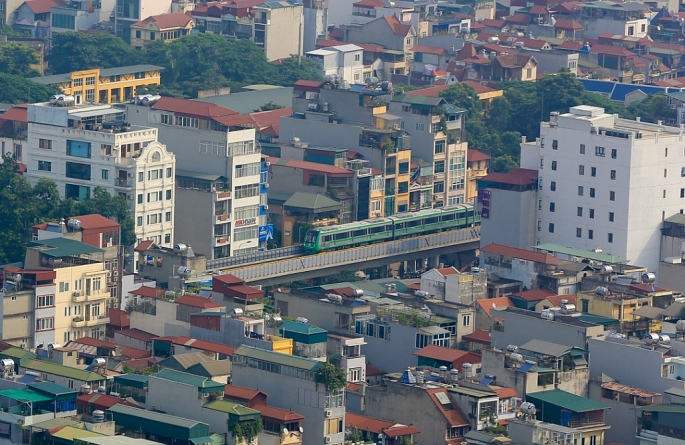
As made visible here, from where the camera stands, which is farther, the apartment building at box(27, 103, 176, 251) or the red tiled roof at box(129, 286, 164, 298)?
the apartment building at box(27, 103, 176, 251)

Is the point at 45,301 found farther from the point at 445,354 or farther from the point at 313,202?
the point at 313,202

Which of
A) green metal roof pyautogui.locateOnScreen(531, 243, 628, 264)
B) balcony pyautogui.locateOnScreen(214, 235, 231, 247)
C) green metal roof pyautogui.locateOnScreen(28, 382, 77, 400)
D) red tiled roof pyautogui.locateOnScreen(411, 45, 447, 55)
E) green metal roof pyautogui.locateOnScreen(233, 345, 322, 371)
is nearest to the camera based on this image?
green metal roof pyautogui.locateOnScreen(28, 382, 77, 400)

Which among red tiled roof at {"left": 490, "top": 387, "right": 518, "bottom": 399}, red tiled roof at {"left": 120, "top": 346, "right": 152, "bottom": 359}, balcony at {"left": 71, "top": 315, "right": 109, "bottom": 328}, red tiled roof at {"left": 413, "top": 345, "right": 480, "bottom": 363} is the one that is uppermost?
red tiled roof at {"left": 490, "top": 387, "right": 518, "bottom": 399}

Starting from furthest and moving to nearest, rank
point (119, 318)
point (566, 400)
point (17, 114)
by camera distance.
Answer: point (17, 114), point (119, 318), point (566, 400)

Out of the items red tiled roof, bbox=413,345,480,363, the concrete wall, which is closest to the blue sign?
the concrete wall

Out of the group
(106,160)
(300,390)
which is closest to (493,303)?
(300,390)

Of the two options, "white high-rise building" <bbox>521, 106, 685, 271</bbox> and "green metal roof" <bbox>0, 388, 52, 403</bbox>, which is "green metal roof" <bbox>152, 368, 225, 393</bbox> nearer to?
"green metal roof" <bbox>0, 388, 52, 403</bbox>

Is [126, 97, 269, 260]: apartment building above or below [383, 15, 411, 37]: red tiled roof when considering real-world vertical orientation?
below
